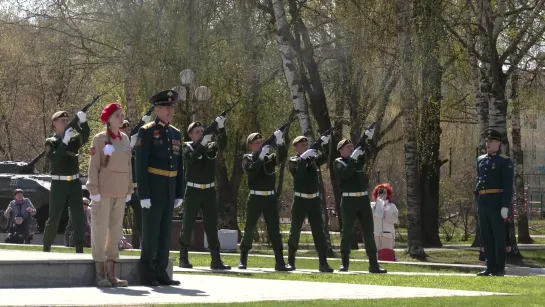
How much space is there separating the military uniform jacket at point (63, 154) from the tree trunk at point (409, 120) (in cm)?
803

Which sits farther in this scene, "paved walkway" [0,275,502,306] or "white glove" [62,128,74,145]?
"white glove" [62,128,74,145]

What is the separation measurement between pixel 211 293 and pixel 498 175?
22.0 ft

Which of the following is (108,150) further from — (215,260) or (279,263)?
(279,263)

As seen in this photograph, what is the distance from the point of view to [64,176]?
1881 centimetres

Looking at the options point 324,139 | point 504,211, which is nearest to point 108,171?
point 324,139

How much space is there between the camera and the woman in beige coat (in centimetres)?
1334

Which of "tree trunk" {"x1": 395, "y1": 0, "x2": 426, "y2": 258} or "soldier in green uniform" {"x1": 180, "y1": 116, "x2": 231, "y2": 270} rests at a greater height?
"tree trunk" {"x1": 395, "y1": 0, "x2": 426, "y2": 258}

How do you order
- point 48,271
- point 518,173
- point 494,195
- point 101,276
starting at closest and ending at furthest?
A: 1. point 48,271
2. point 101,276
3. point 494,195
4. point 518,173

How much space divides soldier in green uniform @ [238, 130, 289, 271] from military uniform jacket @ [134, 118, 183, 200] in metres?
4.43

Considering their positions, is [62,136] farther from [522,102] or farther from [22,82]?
[22,82]

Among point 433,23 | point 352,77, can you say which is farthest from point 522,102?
point 433,23

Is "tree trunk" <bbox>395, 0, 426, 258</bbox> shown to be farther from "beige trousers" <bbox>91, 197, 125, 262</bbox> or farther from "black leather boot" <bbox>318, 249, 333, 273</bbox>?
"beige trousers" <bbox>91, 197, 125, 262</bbox>

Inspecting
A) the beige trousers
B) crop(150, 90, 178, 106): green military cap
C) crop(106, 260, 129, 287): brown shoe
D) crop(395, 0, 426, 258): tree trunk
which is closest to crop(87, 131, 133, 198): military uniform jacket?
the beige trousers

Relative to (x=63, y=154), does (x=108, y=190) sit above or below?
below
